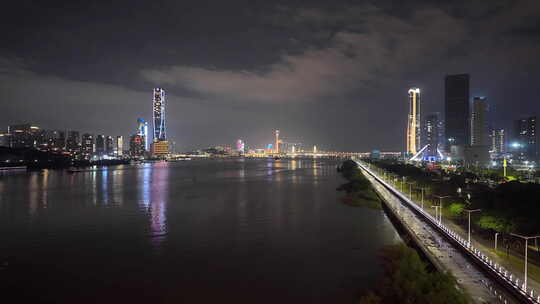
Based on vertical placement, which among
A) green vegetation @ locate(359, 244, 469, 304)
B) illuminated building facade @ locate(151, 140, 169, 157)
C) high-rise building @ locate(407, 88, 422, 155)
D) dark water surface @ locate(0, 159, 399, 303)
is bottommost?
dark water surface @ locate(0, 159, 399, 303)

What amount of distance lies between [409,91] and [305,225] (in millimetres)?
72767

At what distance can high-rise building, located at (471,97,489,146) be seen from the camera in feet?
243

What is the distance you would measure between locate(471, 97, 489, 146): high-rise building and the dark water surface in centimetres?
6695

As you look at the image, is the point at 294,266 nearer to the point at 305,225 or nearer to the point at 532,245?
the point at 305,225

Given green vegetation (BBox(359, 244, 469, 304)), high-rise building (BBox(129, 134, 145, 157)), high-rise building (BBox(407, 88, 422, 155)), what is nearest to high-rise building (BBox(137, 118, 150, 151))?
high-rise building (BBox(129, 134, 145, 157))

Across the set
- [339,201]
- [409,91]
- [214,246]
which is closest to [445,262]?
[214,246]

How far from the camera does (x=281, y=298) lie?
7914 millimetres

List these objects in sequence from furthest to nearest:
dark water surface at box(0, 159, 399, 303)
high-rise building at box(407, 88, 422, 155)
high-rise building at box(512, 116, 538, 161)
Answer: high-rise building at box(407, 88, 422, 155) → high-rise building at box(512, 116, 538, 161) → dark water surface at box(0, 159, 399, 303)

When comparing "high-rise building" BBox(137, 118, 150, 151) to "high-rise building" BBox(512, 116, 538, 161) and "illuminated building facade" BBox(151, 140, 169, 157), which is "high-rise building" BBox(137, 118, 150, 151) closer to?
"illuminated building facade" BBox(151, 140, 169, 157)

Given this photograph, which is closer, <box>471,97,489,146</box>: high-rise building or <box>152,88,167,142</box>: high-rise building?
<box>471,97,489,146</box>: high-rise building

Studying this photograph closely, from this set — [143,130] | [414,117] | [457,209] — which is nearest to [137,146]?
[143,130]

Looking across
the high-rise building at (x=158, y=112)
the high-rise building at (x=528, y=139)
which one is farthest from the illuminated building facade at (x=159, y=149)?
the high-rise building at (x=528, y=139)

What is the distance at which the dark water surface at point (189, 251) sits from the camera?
829 cm

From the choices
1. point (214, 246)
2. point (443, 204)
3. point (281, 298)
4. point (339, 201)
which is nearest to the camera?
point (281, 298)
